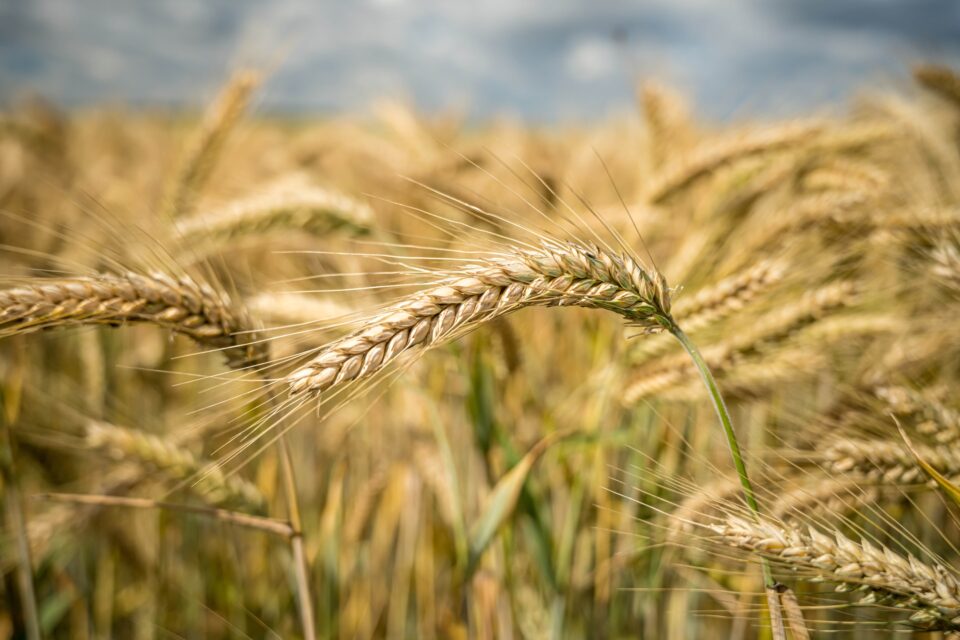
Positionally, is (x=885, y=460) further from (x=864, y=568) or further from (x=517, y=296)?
(x=517, y=296)

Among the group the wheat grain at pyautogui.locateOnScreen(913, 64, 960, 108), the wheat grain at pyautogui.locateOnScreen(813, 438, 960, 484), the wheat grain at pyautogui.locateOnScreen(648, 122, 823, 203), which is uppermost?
the wheat grain at pyautogui.locateOnScreen(913, 64, 960, 108)

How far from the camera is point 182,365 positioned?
9.00 feet

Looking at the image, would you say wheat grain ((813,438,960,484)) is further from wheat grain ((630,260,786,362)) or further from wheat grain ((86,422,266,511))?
wheat grain ((86,422,266,511))

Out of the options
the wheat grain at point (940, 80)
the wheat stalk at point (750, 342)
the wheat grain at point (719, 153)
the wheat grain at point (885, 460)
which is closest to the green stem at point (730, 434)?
the wheat grain at point (885, 460)

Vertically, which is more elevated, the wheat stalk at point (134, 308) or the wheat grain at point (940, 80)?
the wheat grain at point (940, 80)

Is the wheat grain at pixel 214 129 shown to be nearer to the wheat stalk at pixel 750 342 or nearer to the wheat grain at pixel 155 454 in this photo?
the wheat grain at pixel 155 454

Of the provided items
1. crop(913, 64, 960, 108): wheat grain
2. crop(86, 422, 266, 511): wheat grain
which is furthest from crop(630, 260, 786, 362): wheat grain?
crop(913, 64, 960, 108): wheat grain

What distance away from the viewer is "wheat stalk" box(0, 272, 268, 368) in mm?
772

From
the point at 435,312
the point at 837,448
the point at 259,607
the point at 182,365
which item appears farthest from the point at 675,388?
the point at 182,365

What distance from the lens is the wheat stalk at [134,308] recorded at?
772 mm

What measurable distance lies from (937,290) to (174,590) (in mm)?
2590

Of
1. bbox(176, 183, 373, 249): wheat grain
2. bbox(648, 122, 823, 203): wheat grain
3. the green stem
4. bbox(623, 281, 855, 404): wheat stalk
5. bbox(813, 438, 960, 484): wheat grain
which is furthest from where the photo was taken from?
bbox(648, 122, 823, 203): wheat grain

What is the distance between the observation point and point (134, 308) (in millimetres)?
813

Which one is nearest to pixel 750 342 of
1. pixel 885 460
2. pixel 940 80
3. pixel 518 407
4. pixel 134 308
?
pixel 885 460
